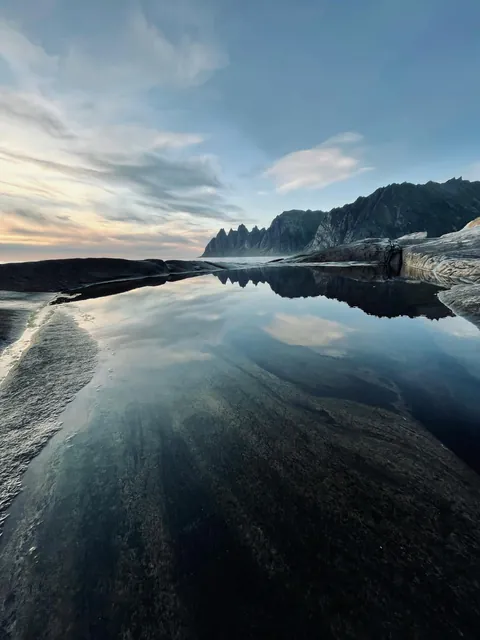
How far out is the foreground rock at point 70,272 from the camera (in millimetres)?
33781

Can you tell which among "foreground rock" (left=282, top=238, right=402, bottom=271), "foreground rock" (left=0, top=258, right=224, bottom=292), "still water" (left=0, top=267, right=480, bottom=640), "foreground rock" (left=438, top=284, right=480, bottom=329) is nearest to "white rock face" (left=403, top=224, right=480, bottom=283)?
"foreground rock" (left=438, top=284, right=480, bottom=329)

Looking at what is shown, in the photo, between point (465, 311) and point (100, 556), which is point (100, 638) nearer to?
point (100, 556)

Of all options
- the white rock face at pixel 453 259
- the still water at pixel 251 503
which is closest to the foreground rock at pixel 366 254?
the white rock face at pixel 453 259

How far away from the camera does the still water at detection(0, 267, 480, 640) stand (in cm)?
268

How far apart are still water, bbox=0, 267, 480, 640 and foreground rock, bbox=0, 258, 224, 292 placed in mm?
32497

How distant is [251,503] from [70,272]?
1806 inches

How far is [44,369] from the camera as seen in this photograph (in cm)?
906

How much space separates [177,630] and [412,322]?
555 inches

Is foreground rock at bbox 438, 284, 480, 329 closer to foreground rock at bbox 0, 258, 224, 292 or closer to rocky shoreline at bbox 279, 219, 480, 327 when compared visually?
rocky shoreline at bbox 279, 219, 480, 327

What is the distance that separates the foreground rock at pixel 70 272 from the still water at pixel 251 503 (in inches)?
1279

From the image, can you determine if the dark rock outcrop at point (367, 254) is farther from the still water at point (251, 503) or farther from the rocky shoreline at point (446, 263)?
the still water at point (251, 503)

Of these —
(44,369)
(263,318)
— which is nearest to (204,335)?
(263,318)

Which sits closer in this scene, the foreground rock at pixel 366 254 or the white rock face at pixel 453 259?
the white rock face at pixel 453 259

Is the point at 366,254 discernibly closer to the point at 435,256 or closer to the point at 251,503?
the point at 435,256
